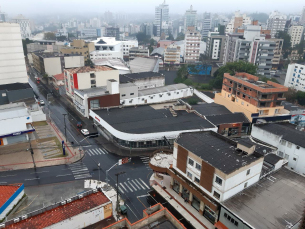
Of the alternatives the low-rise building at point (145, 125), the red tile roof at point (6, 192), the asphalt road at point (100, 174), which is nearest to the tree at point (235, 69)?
the low-rise building at point (145, 125)

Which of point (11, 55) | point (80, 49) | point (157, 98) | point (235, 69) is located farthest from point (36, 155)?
point (80, 49)

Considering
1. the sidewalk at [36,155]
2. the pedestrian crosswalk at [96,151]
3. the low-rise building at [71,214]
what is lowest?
the pedestrian crosswalk at [96,151]

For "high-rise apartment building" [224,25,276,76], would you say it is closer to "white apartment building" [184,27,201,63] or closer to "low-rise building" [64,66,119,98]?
"white apartment building" [184,27,201,63]

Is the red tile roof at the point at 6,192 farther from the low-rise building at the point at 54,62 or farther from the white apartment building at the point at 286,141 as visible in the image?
the low-rise building at the point at 54,62

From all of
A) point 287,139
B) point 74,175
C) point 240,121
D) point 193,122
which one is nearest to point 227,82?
point 240,121

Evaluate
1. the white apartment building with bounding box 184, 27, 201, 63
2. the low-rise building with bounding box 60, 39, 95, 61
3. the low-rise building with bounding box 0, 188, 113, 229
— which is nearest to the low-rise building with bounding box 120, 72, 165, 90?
the low-rise building with bounding box 60, 39, 95, 61

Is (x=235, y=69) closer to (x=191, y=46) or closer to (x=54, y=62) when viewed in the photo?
(x=191, y=46)
